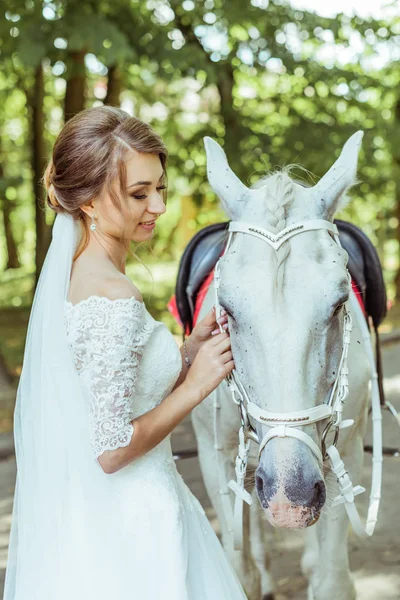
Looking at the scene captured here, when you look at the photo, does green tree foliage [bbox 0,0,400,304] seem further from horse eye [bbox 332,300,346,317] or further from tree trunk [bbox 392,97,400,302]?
horse eye [bbox 332,300,346,317]

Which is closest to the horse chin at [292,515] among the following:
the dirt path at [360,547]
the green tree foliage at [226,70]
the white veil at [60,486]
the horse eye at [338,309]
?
the white veil at [60,486]

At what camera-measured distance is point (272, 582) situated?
12.6 ft

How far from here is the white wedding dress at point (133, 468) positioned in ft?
6.40

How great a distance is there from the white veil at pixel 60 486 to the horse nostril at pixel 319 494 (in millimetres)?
579

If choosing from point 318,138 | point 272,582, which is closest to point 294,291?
point 272,582

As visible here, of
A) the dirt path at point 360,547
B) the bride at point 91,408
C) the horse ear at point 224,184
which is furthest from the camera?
the dirt path at point 360,547

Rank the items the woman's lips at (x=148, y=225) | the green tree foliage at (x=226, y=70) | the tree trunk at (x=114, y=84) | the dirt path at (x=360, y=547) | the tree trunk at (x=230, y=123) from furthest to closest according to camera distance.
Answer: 1. the tree trunk at (x=114, y=84)
2. the tree trunk at (x=230, y=123)
3. the green tree foliage at (x=226, y=70)
4. the dirt path at (x=360, y=547)
5. the woman's lips at (x=148, y=225)

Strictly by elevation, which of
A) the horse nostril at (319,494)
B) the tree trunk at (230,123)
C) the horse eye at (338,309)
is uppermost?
the tree trunk at (230,123)

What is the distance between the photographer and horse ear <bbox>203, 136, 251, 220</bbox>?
7.91 feet

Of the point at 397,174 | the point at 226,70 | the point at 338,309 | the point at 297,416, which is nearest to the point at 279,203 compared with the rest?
the point at 338,309

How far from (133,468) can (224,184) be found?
98 centimetres

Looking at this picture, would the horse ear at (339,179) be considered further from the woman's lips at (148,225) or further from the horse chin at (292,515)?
the horse chin at (292,515)

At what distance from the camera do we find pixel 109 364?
194 cm

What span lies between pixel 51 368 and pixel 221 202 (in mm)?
818
